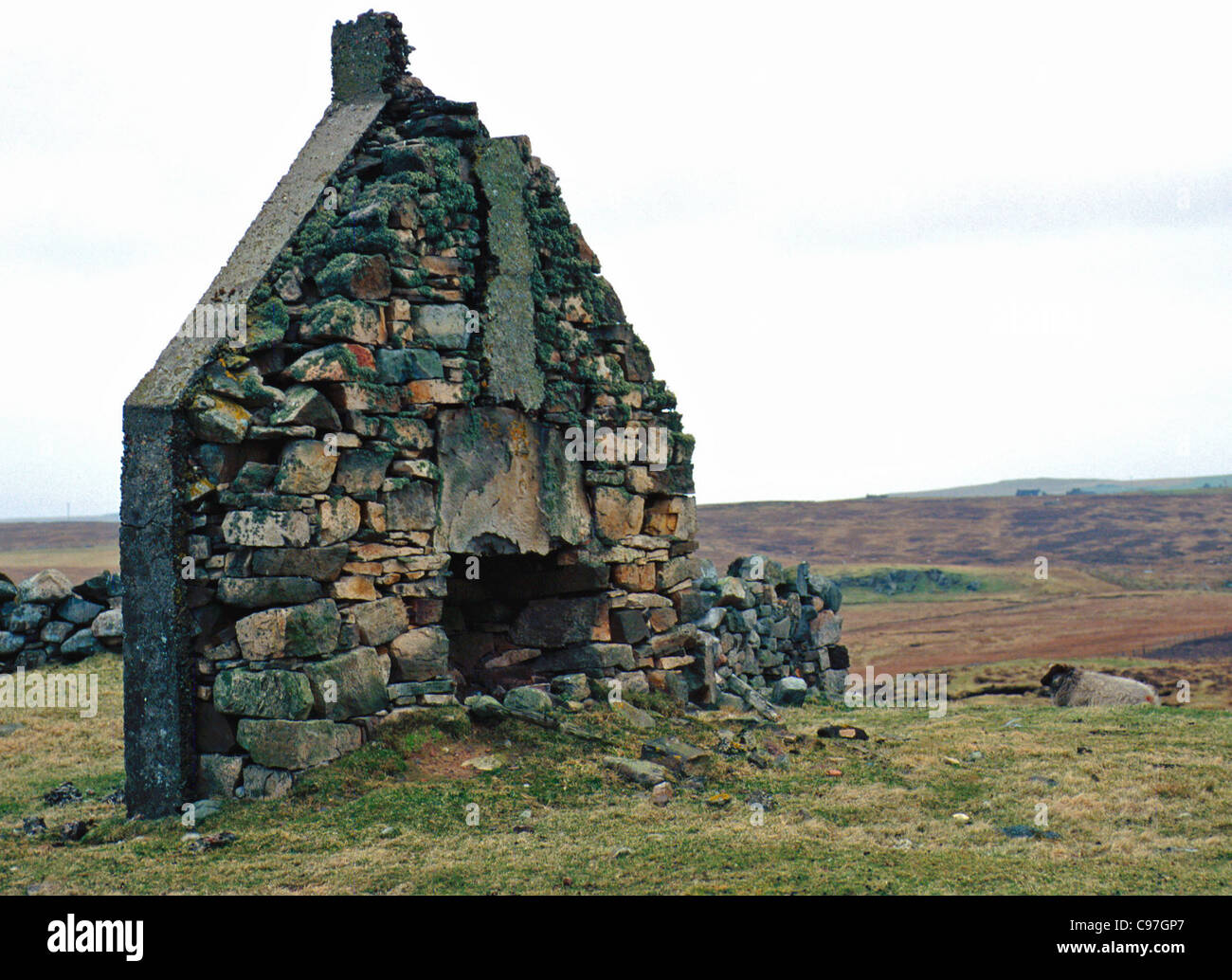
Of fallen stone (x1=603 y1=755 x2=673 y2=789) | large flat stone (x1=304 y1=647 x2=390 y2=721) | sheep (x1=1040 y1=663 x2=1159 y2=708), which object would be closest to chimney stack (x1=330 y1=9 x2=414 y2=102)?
large flat stone (x1=304 y1=647 x2=390 y2=721)

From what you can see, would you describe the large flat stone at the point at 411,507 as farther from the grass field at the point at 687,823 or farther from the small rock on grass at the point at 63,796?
the small rock on grass at the point at 63,796

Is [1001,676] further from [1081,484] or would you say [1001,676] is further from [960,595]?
[1081,484]

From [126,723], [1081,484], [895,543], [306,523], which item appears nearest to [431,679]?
[306,523]

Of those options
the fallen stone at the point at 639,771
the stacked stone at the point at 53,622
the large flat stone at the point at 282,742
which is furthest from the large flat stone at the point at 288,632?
the stacked stone at the point at 53,622

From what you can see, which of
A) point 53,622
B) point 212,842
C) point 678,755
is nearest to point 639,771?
point 678,755

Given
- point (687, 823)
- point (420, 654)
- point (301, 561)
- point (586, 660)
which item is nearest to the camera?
point (687, 823)

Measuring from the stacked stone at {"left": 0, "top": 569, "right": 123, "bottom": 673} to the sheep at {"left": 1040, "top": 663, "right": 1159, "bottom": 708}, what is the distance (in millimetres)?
11958

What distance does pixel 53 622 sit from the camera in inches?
536

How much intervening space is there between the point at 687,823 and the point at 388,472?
3310 mm

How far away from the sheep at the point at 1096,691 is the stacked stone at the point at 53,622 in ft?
39.2

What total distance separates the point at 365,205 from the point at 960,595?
3627 cm

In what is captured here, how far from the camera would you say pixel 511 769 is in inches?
299

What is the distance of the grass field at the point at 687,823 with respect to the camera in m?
5.52

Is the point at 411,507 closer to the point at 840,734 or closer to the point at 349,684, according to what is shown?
the point at 349,684
